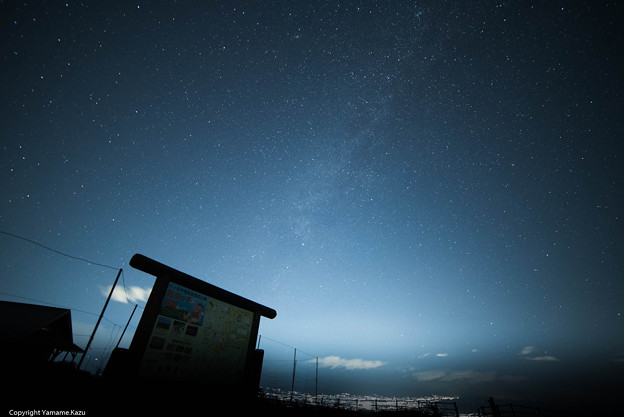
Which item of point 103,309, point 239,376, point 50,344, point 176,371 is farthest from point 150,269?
point 50,344

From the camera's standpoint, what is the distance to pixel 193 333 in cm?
611

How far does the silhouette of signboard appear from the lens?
5336 mm

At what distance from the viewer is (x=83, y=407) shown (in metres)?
4.81

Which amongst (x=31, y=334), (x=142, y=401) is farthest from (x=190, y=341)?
(x=31, y=334)

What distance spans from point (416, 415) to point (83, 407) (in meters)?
21.6

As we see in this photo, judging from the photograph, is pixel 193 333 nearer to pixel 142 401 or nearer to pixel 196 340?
pixel 196 340

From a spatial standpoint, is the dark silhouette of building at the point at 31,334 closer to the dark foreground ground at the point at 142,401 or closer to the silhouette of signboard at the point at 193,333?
the dark foreground ground at the point at 142,401

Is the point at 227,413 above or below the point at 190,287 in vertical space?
below

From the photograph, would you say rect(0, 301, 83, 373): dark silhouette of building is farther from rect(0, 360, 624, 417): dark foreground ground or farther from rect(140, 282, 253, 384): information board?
rect(140, 282, 253, 384): information board

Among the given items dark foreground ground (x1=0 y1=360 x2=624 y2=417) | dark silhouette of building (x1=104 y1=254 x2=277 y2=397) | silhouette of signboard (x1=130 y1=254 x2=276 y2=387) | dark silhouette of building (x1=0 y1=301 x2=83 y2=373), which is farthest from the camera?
dark silhouette of building (x1=0 y1=301 x2=83 y2=373)

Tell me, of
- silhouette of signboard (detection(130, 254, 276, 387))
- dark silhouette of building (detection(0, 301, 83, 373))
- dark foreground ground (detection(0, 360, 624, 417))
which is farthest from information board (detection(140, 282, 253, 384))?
dark silhouette of building (detection(0, 301, 83, 373))

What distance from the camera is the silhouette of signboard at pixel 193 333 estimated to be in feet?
17.5

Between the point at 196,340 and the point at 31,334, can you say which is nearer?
the point at 196,340

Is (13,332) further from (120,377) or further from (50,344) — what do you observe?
(120,377)
